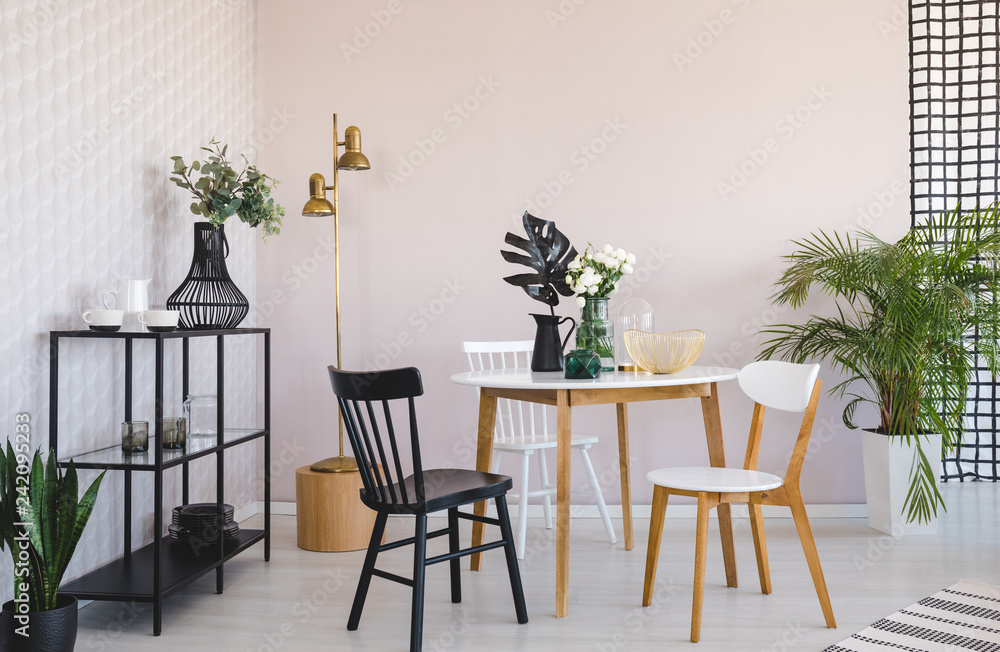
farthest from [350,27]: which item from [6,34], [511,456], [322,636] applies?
[322,636]

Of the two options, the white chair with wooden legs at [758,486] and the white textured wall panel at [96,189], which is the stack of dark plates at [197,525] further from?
the white chair with wooden legs at [758,486]

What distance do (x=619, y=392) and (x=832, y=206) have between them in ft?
6.11

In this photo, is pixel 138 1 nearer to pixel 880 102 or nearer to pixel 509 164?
pixel 509 164

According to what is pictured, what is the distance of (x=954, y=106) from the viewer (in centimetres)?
370

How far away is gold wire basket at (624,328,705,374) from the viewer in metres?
2.63

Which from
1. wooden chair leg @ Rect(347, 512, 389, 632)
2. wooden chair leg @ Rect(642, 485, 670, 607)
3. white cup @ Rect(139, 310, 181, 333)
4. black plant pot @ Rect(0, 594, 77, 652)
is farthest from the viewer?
white cup @ Rect(139, 310, 181, 333)

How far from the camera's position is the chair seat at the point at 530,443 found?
301cm

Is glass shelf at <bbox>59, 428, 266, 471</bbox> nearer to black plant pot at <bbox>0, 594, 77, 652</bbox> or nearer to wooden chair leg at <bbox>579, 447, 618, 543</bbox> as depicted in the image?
black plant pot at <bbox>0, 594, 77, 652</bbox>

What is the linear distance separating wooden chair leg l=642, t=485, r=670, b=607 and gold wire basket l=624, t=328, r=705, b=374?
45 cm

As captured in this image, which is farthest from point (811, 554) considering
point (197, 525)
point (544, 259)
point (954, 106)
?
point (954, 106)

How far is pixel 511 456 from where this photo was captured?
3.81 m

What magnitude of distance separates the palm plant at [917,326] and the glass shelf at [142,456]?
237cm

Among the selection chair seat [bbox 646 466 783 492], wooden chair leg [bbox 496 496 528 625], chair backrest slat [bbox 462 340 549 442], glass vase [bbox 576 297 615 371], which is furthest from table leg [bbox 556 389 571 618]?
chair backrest slat [bbox 462 340 549 442]

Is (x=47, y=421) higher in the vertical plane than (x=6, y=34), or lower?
lower
